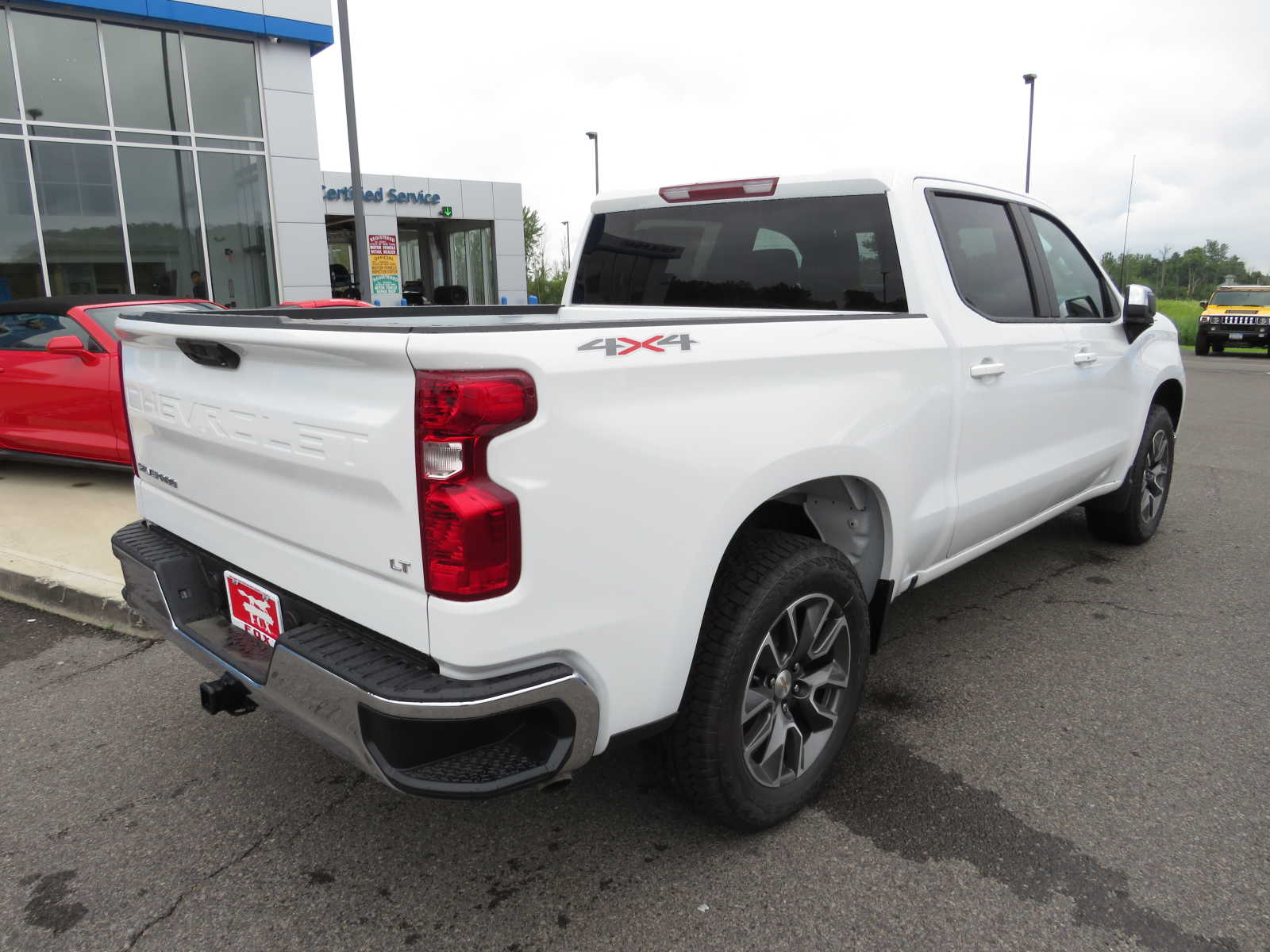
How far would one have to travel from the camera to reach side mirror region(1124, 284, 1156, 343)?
4.24 metres

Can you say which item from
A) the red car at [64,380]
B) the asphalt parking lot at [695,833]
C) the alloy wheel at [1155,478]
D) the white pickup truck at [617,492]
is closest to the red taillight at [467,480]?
the white pickup truck at [617,492]

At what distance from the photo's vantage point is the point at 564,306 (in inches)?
158

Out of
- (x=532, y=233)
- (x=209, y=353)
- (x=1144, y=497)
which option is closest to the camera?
(x=209, y=353)

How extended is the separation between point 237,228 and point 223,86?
2337 millimetres

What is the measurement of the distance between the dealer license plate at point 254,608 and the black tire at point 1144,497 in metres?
4.36

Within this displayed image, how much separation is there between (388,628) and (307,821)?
1062mm

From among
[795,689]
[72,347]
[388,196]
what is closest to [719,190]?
[795,689]

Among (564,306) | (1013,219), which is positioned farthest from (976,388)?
(564,306)

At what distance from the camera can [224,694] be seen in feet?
7.71

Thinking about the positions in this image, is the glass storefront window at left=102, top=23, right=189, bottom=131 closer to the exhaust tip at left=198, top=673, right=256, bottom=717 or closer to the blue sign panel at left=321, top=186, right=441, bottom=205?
the blue sign panel at left=321, top=186, right=441, bottom=205

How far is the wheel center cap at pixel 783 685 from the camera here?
2.53m

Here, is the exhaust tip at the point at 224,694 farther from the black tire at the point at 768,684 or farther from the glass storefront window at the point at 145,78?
the glass storefront window at the point at 145,78

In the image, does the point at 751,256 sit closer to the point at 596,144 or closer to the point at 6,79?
the point at 6,79

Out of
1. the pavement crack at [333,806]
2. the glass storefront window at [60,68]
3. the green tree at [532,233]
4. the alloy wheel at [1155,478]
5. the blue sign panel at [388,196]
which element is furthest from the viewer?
the green tree at [532,233]
